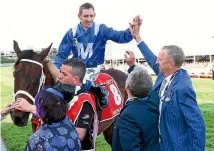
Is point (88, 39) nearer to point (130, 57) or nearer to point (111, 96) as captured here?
point (130, 57)

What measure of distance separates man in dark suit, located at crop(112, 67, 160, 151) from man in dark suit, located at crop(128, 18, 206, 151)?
0.14m

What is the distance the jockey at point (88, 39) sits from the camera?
4914 mm

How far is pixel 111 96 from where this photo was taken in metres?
5.39

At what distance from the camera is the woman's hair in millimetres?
2611

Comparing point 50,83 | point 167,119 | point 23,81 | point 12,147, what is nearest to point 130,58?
point 50,83

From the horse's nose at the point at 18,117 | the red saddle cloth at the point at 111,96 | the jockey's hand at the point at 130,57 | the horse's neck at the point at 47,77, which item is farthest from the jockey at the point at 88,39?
the horse's nose at the point at 18,117

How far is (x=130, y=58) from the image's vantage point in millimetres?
4797

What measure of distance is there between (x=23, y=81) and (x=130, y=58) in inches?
57.9

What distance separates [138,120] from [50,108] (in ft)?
2.32

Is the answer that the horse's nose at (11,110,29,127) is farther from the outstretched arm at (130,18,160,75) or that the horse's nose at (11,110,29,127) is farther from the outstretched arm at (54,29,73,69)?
the outstretched arm at (130,18,160,75)

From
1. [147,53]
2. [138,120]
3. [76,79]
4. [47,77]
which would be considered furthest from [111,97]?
[138,120]

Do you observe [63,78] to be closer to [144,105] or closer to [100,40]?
[144,105]

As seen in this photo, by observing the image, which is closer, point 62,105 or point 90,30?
point 62,105

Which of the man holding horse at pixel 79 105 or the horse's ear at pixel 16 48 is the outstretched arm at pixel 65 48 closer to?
the horse's ear at pixel 16 48
